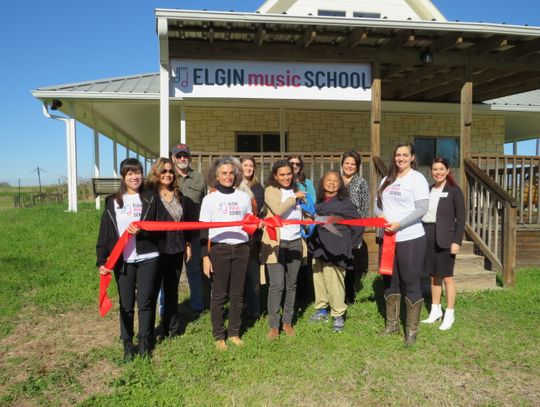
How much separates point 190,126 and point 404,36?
18.2ft

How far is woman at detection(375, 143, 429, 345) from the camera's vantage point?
3594mm

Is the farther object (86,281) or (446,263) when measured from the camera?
(86,281)

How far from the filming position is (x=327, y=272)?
164 inches

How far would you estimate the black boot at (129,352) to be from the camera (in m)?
3.48

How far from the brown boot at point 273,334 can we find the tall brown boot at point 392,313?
104 cm

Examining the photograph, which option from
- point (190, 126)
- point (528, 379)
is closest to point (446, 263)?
point (528, 379)

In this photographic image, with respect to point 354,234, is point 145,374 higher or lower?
lower

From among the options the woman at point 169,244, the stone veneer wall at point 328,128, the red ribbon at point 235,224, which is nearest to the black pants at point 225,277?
the red ribbon at point 235,224

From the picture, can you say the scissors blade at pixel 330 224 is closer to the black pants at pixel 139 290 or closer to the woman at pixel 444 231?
the woman at pixel 444 231

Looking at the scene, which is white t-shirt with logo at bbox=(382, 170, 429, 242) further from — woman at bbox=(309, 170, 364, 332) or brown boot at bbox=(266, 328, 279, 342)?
brown boot at bbox=(266, 328, 279, 342)

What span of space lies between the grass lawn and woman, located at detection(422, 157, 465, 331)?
Answer: 0.41 metres

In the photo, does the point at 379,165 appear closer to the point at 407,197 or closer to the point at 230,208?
the point at 407,197

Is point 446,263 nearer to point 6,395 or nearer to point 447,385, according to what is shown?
point 447,385

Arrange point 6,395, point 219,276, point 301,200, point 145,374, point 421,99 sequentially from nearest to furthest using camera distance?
1. point 6,395
2. point 145,374
3. point 219,276
4. point 301,200
5. point 421,99
